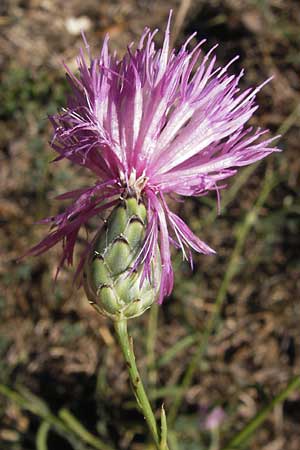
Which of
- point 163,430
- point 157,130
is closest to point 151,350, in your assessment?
point 163,430

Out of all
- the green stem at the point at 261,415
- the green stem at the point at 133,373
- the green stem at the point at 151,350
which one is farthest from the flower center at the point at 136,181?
the green stem at the point at 151,350

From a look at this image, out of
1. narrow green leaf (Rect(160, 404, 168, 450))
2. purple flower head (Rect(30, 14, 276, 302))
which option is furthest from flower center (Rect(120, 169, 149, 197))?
narrow green leaf (Rect(160, 404, 168, 450))

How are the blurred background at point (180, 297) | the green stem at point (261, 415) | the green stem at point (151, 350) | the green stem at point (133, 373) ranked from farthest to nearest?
the blurred background at point (180, 297) < the green stem at point (151, 350) < the green stem at point (261, 415) < the green stem at point (133, 373)

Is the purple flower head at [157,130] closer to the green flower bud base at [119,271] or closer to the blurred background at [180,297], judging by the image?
the green flower bud base at [119,271]

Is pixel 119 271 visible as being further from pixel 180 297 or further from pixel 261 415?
pixel 180 297

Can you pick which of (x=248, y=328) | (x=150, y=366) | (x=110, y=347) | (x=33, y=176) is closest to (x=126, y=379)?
(x=110, y=347)

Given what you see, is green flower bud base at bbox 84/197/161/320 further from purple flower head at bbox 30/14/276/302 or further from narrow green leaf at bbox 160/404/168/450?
narrow green leaf at bbox 160/404/168/450

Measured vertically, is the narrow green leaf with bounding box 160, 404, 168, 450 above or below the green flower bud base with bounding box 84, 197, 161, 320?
below
